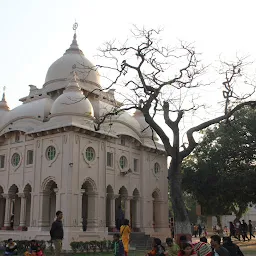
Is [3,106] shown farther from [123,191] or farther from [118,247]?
[118,247]

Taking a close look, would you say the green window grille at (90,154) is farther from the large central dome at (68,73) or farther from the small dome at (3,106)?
the small dome at (3,106)

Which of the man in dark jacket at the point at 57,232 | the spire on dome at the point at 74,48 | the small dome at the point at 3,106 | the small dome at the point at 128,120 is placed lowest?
the man in dark jacket at the point at 57,232

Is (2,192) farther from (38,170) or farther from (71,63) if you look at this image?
(71,63)

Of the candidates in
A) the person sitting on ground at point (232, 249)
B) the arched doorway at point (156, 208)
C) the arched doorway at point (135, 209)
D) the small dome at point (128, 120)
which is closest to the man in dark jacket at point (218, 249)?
the person sitting on ground at point (232, 249)

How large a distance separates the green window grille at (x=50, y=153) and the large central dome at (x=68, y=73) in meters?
6.06

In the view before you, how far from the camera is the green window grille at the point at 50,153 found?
23.6 m

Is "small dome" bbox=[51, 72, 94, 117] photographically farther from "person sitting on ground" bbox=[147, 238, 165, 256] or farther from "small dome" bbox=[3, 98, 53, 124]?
"person sitting on ground" bbox=[147, 238, 165, 256]

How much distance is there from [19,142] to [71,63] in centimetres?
752

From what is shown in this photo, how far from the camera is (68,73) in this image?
29.1 metres

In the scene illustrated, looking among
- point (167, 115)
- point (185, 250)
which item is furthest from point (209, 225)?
point (185, 250)

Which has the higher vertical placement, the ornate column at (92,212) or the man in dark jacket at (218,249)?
the ornate column at (92,212)

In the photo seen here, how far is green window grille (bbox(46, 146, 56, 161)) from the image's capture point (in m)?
23.6

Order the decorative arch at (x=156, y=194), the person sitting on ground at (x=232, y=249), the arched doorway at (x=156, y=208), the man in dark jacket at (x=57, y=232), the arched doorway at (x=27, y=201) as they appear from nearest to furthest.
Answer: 1. the person sitting on ground at (x=232, y=249)
2. the man in dark jacket at (x=57, y=232)
3. the arched doorway at (x=27, y=201)
4. the arched doorway at (x=156, y=208)
5. the decorative arch at (x=156, y=194)

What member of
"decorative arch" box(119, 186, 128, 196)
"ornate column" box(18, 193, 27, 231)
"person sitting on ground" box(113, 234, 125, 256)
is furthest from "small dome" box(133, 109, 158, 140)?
"person sitting on ground" box(113, 234, 125, 256)
